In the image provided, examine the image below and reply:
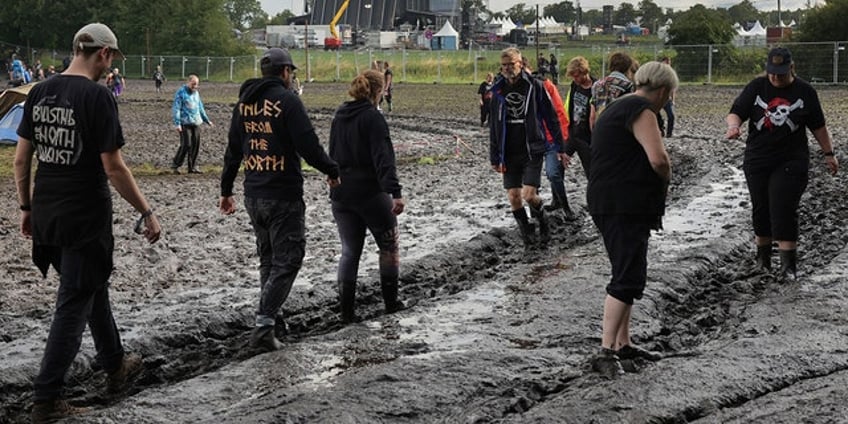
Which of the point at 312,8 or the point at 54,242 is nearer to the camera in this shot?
the point at 54,242

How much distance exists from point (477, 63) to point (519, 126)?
183 ft

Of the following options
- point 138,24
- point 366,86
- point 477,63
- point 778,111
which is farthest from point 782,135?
point 138,24

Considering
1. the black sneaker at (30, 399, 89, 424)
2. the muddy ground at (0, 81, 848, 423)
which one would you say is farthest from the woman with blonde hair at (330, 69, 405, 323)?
the black sneaker at (30, 399, 89, 424)

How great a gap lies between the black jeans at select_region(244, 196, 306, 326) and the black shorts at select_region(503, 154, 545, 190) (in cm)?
426

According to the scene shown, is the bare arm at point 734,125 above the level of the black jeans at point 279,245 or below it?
above

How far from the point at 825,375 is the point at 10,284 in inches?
258

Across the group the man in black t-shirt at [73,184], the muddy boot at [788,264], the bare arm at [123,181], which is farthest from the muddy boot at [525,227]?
the man in black t-shirt at [73,184]

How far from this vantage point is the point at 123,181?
6598mm

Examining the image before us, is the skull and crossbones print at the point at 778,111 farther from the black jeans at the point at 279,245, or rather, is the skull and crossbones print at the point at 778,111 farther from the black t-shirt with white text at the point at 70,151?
the black t-shirt with white text at the point at 70,151

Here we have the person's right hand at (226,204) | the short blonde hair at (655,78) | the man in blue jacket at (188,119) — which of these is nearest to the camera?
the short blonde hair at (655,78)

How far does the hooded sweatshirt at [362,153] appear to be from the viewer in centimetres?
855

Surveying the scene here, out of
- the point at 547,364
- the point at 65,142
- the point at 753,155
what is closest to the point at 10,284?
the point at 65,142

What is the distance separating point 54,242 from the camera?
6.59m

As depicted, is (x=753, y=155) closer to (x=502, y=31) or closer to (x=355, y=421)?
(x=355, y=421)
